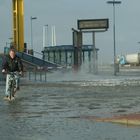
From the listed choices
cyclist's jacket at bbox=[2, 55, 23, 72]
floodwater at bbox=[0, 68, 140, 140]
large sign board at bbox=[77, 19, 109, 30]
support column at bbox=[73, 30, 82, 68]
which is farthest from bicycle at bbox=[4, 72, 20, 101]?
large sign board at bbox=[77, 19, 109, 30]

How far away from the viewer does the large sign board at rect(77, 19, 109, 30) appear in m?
50.6

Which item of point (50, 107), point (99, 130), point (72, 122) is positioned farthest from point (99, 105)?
point (99, 130)

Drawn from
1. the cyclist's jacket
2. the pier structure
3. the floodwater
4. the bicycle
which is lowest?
the floodwater

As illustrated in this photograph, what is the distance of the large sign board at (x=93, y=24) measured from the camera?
166ft

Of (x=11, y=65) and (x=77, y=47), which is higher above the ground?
(x=77, y=47)

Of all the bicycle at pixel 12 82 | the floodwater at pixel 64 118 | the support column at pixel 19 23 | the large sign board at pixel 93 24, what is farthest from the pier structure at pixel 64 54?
the floodwater at pixel 64 118

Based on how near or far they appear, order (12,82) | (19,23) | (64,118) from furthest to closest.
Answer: (19,23) → (12,82) → (64,118)

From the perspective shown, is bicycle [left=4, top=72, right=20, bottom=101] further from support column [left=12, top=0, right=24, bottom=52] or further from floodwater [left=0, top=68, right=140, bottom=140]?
support column [left=12, top=0, right=24, bottom=52]

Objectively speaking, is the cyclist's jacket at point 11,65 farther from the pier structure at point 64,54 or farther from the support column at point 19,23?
the pier structure at point 64,54

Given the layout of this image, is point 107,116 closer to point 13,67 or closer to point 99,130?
point 99,130

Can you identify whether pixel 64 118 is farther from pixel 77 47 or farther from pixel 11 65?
pixel 77 47

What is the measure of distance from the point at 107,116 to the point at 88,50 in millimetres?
44995

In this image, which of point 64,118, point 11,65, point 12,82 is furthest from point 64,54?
point 64,118

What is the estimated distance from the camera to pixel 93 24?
5062 cm
